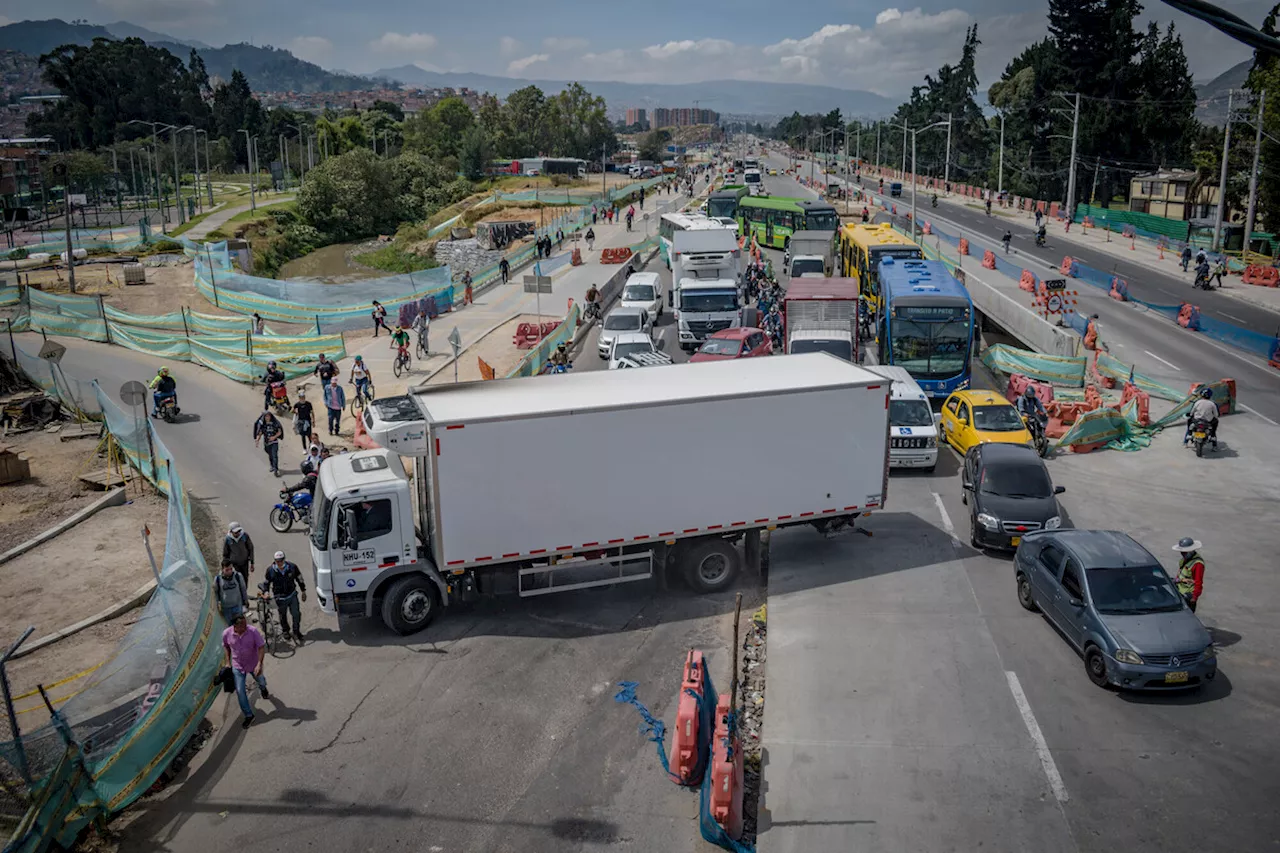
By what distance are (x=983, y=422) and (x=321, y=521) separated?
1419cm

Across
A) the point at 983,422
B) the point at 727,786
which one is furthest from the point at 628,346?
the point at 727,786

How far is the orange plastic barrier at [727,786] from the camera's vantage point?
9.98 meters

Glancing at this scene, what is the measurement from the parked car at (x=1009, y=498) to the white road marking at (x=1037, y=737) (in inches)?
167

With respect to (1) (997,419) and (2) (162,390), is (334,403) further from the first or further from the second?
(1) (997,419)

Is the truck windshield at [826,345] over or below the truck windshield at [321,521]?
over

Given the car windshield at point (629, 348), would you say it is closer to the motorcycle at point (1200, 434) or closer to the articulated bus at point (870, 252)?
the articulated bus at point (870, 252)

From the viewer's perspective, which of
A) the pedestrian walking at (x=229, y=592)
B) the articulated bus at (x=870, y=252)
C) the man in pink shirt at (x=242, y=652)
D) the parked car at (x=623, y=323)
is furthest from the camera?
the articulated bus at (x=870, y=252)

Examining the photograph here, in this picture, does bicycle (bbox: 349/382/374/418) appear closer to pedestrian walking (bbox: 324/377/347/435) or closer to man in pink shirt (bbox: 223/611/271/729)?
pedestrian walking (bbox: 324/377/347/435)

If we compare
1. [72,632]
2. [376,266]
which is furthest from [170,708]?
[376,266]

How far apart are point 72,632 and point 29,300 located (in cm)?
3130

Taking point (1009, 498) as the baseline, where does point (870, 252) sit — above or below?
above

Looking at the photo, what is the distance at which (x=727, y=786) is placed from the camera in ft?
32.8

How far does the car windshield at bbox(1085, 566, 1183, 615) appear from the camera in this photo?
12953 millimetres

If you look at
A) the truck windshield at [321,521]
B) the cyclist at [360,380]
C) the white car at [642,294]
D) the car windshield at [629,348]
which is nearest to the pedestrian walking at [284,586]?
the truck windshield at [321,521]
